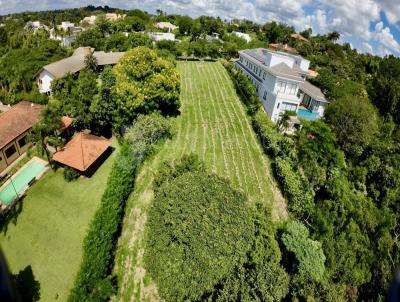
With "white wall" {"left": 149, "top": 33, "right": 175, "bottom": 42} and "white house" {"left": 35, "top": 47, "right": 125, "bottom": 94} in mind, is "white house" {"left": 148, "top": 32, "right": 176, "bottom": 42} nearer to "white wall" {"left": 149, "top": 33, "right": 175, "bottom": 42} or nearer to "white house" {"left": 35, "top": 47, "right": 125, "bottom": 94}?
"white wall" {"left": 149, "top": 33, "right": 175, "bottom": 42}

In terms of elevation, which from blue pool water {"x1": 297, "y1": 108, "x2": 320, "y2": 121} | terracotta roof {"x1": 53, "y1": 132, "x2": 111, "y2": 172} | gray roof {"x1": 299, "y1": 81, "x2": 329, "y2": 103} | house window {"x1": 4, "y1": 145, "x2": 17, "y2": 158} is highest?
gray roof {"x1": 299, "y1": 81, "x2": 329, "y2": 103}

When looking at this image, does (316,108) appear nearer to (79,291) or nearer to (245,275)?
(245,275)

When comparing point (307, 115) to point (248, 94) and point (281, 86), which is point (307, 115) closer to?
point (281, 86)

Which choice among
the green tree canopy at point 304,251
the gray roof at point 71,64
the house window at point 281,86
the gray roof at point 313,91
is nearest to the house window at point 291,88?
the house window at point 281,86

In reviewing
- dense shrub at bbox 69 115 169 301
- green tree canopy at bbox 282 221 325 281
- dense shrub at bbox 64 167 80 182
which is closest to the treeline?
green tree canopy at bbox 282 221 325 281

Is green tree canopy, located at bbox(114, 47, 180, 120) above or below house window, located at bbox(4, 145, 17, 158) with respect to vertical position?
above

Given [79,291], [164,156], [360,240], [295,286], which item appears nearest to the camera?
[79,291]

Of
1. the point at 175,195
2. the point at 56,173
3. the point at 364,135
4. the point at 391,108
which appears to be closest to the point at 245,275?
the point at 175,195
